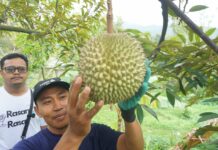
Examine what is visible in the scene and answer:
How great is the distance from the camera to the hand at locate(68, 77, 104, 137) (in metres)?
0.94

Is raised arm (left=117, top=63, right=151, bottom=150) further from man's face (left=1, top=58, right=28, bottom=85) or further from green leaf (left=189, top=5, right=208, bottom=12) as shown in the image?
man's face (left=1, top=58, right=28, bottom=85)

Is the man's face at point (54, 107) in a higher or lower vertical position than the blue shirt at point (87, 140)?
higher

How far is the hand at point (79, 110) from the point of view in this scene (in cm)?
94

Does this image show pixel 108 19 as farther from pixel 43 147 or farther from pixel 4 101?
pixel 4 101

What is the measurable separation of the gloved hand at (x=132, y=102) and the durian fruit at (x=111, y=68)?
0.21ft

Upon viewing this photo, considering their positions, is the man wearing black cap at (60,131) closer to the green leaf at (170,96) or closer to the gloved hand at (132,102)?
the gloved hand at (132,102)

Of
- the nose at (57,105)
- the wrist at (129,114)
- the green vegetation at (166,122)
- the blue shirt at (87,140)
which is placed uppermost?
the nose at (57,105)

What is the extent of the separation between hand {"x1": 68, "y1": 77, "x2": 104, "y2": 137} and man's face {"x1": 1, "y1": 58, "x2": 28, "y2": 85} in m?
1.46

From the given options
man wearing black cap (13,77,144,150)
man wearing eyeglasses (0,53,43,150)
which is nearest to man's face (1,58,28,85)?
man wearing eyeglasses (0,53,43,150)

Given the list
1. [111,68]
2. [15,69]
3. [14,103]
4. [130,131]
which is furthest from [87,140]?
[15,69]

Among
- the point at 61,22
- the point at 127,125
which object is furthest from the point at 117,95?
the point at 61,22

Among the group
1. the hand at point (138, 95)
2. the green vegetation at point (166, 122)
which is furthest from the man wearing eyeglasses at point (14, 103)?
the green vegetation at point (166, 122)

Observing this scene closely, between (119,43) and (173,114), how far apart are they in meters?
8.28

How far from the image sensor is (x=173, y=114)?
9055 millimetres
